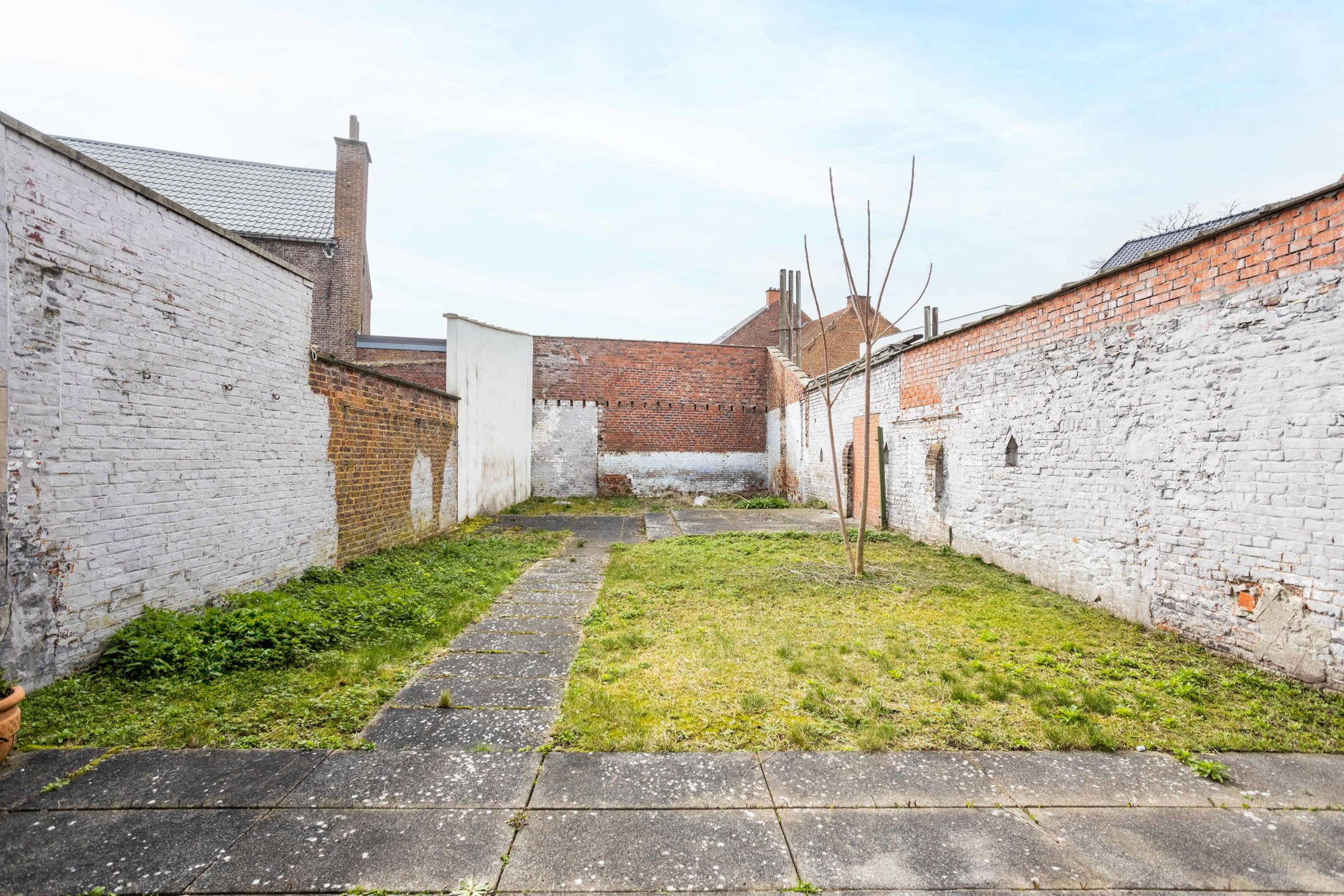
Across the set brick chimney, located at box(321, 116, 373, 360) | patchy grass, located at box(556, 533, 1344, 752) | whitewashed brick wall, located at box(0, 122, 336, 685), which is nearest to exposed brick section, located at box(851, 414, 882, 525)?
patchy grass, located at box(556, 533, 1344, 752)

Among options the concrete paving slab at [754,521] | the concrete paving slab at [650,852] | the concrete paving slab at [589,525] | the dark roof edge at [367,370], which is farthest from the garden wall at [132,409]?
the concrete paving slab at [754,521]

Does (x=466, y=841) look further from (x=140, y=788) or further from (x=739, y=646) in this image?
(x=739, y=646)

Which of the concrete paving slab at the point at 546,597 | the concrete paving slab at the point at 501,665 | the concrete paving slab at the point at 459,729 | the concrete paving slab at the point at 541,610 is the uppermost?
the concrete paving slab at the point at 546,597

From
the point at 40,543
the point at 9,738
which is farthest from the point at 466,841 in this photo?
the point at 40,543

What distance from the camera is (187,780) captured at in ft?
8.07

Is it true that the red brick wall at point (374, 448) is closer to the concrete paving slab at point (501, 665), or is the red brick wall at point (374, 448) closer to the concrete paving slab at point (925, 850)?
the concrete paving slab at point (501, 665)

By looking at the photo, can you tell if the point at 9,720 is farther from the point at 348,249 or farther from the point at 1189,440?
the point at 348,249

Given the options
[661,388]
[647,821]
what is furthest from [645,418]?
[647,821]

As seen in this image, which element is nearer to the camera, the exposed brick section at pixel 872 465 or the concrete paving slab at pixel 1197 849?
the concrete paving slab at pixel 1197 849

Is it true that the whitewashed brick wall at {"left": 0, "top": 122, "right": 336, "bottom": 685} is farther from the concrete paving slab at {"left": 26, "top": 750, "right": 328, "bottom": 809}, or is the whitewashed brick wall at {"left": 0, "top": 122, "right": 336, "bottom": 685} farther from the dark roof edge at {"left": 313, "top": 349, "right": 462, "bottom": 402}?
the concrete paving slab at {"left": 26, "top": 750, "right": 328, "bottom": 809}

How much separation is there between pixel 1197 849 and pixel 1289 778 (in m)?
0.92

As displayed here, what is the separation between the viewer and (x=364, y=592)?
17.0ft

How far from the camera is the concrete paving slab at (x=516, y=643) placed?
167 inches

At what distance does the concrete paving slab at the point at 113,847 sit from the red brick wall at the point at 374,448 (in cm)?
435
